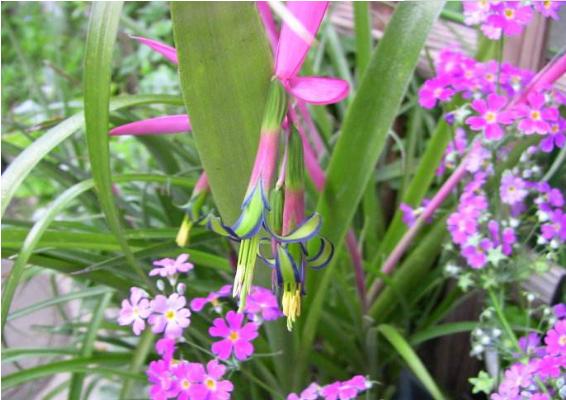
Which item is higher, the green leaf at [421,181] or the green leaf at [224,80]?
the green leaf at [224,80]

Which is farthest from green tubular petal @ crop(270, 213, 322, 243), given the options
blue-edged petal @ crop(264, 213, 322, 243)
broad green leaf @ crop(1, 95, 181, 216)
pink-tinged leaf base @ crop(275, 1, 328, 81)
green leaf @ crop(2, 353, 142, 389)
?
green leaf @ crop(2, 353, 142, 389)

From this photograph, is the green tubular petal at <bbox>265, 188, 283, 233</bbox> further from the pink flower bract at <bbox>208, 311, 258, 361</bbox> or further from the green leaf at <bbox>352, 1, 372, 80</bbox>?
the green leaf at <bbox>352, 1, 372, 80</bbox>

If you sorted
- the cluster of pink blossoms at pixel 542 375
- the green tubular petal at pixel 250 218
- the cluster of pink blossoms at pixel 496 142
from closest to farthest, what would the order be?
the green tubular petal at pixel 250 218, the cluster of pink blossoms at pixel 542 375, the cluster of pink blossoms at pixel 496 142

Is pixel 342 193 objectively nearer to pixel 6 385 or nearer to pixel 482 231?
pixel 482 231

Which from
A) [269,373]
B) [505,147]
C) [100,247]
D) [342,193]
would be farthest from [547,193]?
[100,247]

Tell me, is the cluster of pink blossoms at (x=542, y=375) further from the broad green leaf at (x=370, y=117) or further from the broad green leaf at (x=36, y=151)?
the broad green leaf at (x=36, y=151)

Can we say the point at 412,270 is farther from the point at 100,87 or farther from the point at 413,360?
the point at 100,87

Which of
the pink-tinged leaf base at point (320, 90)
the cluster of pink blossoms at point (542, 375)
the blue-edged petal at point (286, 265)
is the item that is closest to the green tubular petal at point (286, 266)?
the blue-edged petal at point (286, 265)
